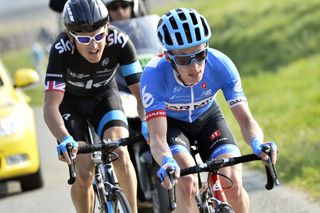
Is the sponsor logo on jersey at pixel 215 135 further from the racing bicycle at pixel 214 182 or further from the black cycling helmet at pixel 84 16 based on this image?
the black cycling helmet at pixel 84 16

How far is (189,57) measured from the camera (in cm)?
611

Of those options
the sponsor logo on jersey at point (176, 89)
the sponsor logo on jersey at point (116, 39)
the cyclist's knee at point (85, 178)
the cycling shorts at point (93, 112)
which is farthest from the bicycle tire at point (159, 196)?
the sponsor logo on jersey at point (176, 89)

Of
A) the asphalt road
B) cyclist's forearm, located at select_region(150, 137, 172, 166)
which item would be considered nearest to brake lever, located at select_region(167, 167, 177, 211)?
cyclist's forearm, located at select_region(150, 137, 172, 166)

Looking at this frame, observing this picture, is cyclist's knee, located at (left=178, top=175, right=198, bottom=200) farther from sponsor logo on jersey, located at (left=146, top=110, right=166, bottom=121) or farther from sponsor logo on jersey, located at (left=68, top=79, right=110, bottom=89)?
sponsor logo on jersey, located at (left=68, top=79, right=110, bottom=89)

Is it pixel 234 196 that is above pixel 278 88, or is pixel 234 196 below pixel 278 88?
above

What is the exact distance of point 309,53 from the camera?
71.8ft

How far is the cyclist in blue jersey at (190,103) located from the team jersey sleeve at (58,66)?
1.04m

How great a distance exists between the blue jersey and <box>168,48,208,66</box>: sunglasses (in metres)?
0.26

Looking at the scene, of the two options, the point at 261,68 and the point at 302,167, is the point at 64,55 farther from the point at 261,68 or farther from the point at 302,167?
the point at 261,68

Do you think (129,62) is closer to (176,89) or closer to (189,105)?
(189,105)

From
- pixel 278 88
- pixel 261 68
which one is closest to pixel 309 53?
pixel 261 68

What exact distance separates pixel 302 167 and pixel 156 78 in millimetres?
4680

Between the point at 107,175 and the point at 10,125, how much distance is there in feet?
14.4

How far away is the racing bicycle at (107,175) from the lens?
22.5 feet
